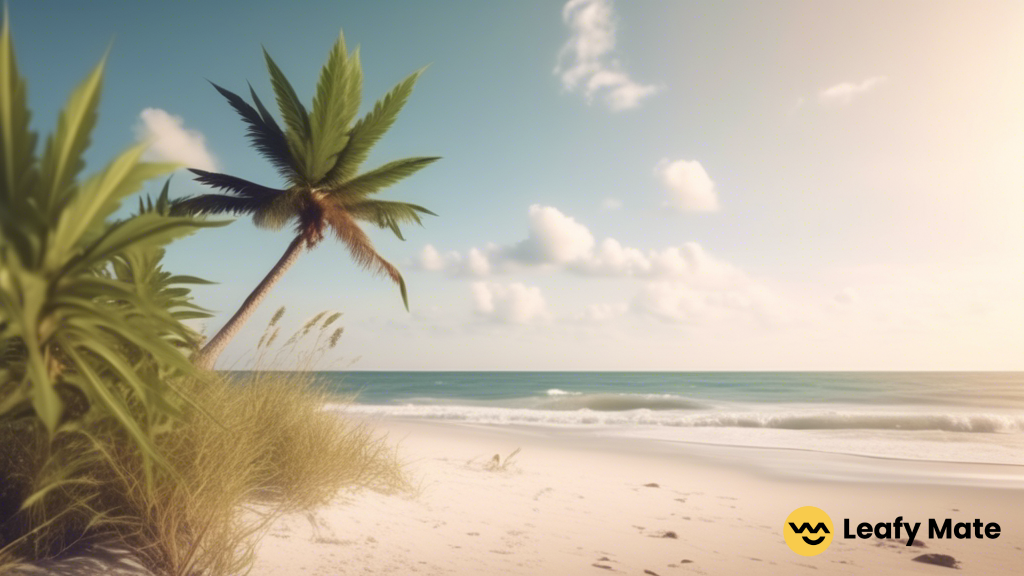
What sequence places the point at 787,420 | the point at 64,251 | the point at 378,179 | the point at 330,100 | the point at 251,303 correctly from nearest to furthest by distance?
the point at 64,251, the point at 251,303, the point at 330,100, the point at 378,179, the point at 787,420

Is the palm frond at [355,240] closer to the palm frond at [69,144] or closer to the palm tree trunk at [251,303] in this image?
the palm tree trunk at [251,303]

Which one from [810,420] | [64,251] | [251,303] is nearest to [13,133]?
[64,251]

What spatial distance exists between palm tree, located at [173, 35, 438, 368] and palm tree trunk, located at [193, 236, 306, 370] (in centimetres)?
3

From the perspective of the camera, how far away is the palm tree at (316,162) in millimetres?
11055

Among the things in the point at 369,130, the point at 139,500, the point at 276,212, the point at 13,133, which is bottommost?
the point at 139,500

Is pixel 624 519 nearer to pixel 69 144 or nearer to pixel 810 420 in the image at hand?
pixel 69 144

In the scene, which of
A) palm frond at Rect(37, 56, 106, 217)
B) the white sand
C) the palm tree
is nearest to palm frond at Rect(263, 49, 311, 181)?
the palm tree

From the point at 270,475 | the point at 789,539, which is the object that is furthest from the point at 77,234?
the point at 789,539

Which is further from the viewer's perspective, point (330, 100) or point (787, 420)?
point (787, 420)

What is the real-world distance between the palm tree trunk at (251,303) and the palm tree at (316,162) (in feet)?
0.08

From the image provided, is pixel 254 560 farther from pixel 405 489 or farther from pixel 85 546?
pixel 405 489

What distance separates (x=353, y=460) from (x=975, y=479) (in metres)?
11.2

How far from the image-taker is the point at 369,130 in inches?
473

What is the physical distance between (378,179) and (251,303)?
4.12 metres
